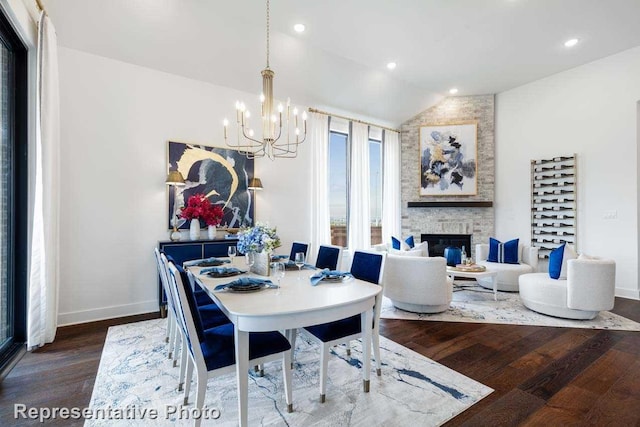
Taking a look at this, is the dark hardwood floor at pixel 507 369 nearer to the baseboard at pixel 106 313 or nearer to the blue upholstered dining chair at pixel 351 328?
the baseboard at pixel 106 313

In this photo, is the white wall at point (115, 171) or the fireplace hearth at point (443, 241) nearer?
the white wall at point (115, 171)

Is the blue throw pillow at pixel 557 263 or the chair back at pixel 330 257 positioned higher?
the chair back at pixel 330 257

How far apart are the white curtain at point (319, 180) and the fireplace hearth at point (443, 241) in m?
2.42

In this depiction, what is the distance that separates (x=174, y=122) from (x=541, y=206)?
647cm

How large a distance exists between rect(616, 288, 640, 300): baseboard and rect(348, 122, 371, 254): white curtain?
4.07 m

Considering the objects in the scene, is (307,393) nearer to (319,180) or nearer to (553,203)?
(319,180)

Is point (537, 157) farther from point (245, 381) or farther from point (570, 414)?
point (245, 381)

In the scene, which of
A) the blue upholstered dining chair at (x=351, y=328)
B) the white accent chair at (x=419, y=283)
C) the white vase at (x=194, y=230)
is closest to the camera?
the blue upholstered dining chair at (x=351, y=328)

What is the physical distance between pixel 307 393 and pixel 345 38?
13.9 ft

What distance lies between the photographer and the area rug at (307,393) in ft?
6.39

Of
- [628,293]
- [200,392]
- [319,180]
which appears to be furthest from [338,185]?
[628,293]

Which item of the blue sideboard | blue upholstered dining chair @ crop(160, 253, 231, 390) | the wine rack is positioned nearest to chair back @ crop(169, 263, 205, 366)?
blue upholstered dining chair @ crop(160, 253, 231, 390)

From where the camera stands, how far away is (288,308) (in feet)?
5.74

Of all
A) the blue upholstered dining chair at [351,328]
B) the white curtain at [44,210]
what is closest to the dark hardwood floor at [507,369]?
the white curtain at [44,210]
